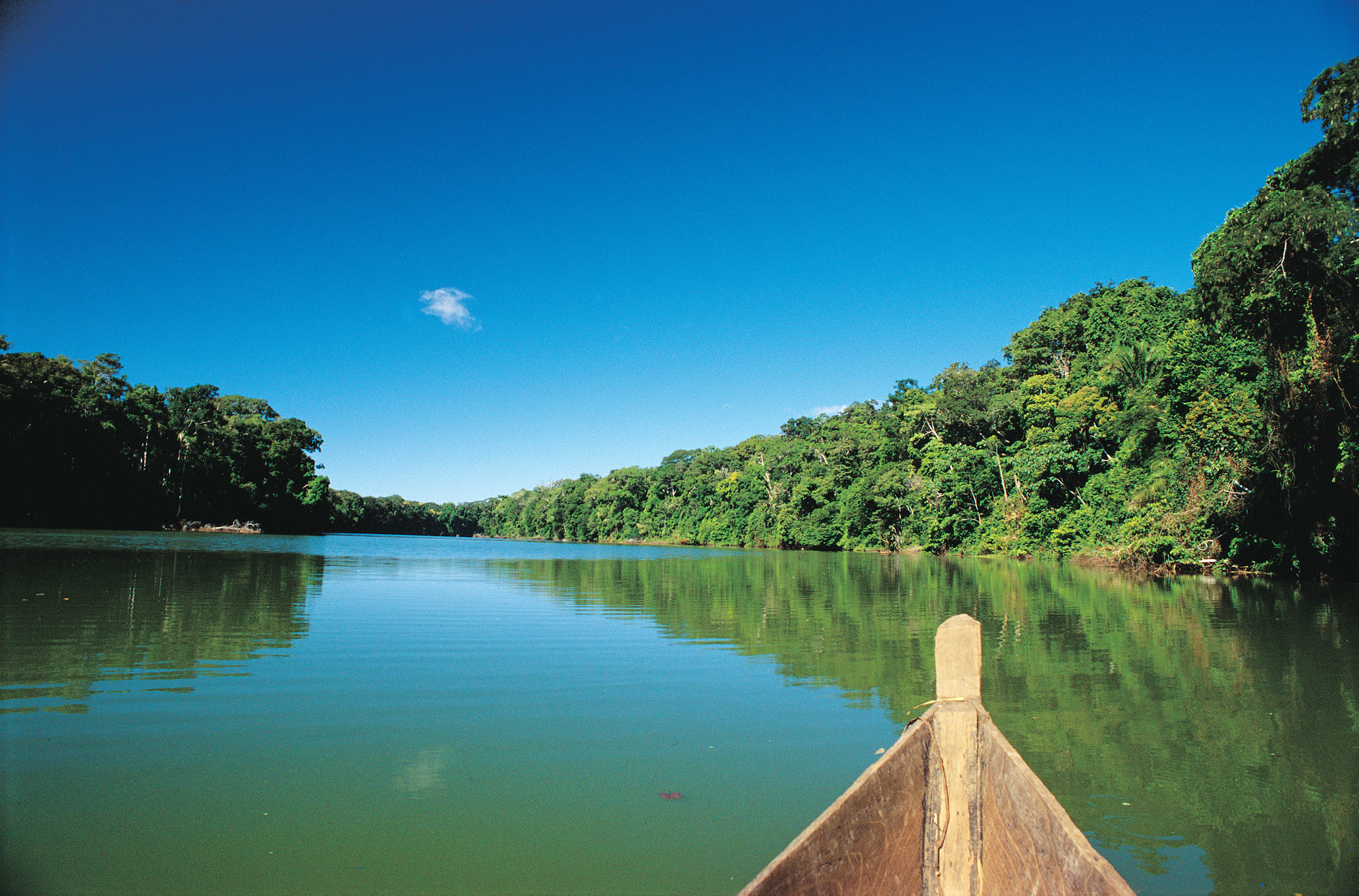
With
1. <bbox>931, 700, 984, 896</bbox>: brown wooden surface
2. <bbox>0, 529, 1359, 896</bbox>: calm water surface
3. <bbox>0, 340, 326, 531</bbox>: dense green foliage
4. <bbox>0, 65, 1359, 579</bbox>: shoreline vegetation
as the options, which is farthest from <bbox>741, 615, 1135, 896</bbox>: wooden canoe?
<bbox>0, 340, 326, 531</bbox>: dense green foliage

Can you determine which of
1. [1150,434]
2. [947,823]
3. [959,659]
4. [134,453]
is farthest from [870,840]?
[134,453]

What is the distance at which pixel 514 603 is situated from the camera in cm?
1370

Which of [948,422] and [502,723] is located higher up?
[948,422]

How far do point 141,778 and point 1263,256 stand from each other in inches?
722

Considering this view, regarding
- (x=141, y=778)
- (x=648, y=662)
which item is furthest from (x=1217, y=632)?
(x=141, y=778)

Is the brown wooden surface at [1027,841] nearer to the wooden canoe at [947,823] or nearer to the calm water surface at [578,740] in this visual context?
the wooden canoe at [947,823]

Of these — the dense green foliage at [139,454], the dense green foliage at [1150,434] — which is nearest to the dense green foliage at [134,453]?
the dense green foliage at [139,454]

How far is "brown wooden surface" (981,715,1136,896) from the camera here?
5.82 feet

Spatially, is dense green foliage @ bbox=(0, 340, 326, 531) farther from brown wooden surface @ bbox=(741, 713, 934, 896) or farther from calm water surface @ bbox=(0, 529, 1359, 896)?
brown wooden surface @ bbox=(741, 713, 934, 896)

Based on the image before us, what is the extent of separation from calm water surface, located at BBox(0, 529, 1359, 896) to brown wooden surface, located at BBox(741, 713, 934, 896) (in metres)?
1.14

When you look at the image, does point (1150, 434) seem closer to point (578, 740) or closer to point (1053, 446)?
point (1053, 446)

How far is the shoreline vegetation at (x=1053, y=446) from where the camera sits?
544 inches

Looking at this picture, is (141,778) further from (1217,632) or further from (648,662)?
(1217,632)

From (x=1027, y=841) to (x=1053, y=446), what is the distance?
35469 millimetres
